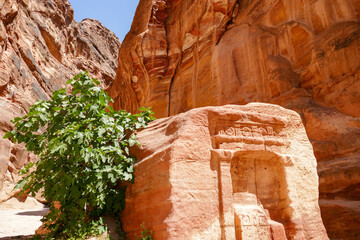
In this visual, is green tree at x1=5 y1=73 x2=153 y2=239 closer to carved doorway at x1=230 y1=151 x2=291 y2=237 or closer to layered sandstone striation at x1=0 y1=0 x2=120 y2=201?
carved doorway at x1=230 y1=151 x2=291 y2=237

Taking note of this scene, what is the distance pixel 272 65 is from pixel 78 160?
9793 millimetres

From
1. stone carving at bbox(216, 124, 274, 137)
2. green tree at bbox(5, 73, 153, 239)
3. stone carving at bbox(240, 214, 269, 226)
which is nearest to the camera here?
stone carving at bbox(240, 214, 269, 226)

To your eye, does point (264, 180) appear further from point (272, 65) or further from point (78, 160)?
point (272, 65)

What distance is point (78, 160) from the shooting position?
5047 millimetres

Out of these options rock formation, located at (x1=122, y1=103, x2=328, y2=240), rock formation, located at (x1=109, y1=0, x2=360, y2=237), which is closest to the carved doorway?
rock formation, located at (x1=122, y1=103, x2=328, y2=240)

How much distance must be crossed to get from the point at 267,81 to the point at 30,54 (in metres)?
20.3

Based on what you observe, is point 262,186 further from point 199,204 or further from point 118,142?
point 118,142

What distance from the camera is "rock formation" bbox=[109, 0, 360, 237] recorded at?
9070mm

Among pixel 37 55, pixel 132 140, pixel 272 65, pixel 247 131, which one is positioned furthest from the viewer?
pixel 37 55

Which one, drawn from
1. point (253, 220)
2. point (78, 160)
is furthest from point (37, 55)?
point (253, 220)

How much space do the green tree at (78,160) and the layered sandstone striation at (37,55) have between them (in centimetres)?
1251

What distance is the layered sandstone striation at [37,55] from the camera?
17.8 m

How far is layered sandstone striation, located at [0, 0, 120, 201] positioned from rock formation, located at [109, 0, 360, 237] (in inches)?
308

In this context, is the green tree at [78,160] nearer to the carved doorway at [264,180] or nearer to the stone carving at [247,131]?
the stone carving at [247,131]
